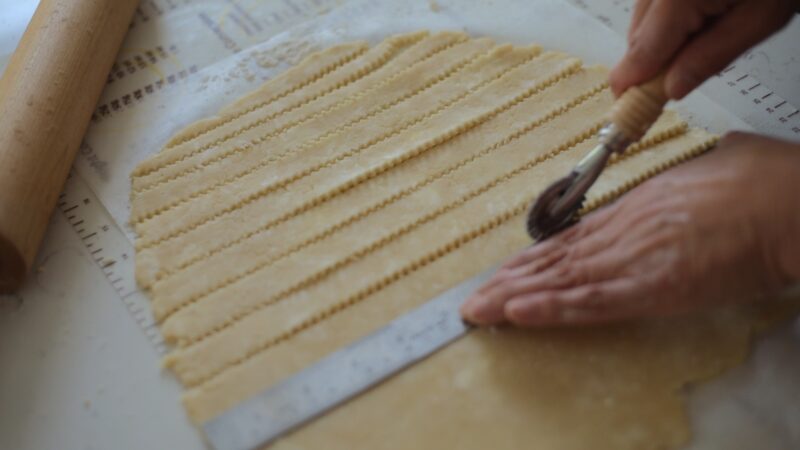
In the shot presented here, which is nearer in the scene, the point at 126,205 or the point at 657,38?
the point at 657,38

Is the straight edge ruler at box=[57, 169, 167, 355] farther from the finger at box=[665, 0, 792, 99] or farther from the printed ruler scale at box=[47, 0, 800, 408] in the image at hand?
the finger at box=[665, 0, 792, 99]

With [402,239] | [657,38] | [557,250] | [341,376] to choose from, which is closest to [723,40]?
[657,38]

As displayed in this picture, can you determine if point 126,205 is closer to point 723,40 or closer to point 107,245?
point 107,245

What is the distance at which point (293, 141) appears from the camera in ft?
4.71

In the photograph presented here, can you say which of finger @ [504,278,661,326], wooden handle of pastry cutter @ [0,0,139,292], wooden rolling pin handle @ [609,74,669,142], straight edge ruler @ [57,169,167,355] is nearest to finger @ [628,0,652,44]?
wooden rolling pin handle @ [609,74,669,142]

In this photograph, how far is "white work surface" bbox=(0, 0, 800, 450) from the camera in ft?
3.66

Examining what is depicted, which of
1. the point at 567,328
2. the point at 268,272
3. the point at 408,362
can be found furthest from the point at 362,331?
the point at 567,328

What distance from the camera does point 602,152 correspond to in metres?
1.11

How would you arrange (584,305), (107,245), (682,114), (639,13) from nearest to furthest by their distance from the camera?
1. (584,305)
2. (639,13)
3. (107,245)
4. (682,114)

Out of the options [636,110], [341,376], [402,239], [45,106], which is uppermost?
[636,110]

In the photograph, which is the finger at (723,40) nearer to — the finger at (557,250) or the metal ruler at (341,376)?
the finger at (557,250)

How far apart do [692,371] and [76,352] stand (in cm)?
97

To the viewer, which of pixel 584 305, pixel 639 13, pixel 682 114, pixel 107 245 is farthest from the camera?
pixel 682 114

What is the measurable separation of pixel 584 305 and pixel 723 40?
0.46 metres
